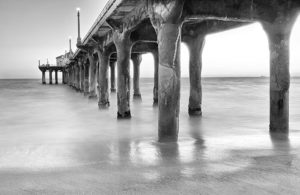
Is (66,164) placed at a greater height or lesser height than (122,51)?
lesser

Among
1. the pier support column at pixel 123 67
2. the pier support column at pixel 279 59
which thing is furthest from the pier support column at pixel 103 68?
the pier support column at pixel 279 59

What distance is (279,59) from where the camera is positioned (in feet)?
22.7

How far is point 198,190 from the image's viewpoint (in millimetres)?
3602

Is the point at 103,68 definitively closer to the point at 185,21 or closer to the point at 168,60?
the point at 185,21

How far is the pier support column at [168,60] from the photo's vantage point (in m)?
6.01

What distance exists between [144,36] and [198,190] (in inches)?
284

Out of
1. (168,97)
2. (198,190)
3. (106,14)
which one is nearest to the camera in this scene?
(198,190)

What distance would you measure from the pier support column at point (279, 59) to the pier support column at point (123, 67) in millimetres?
A: 4141

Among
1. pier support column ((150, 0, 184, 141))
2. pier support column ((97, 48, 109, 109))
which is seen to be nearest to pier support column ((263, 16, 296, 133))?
pier support column ((150, 0, 184, 141))

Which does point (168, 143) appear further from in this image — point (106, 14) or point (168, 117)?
point (106, 14)

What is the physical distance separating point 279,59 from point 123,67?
4770 mm

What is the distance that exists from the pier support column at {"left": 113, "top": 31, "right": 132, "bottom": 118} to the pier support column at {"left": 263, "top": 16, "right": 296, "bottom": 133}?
414 centimetres

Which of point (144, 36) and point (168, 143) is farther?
point (144, 36)

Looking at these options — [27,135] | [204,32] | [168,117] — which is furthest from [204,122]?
[27,135]
